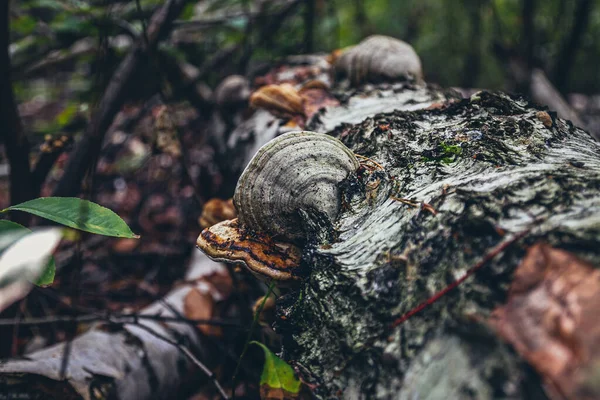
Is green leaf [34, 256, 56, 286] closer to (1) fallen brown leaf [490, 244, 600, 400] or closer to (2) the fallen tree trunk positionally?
(2) the fallen tree trunk

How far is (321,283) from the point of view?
145 cm

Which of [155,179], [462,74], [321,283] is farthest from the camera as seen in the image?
[462,74]

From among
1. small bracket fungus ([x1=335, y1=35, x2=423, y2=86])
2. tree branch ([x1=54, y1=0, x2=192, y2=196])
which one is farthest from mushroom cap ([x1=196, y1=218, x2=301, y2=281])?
small bracket fungus ([x1=335, y1=35, x2=423, y2=86])

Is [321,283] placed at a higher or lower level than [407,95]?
lower

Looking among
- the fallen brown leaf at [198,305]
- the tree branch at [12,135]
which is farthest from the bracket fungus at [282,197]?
the tree branch at [12,135]

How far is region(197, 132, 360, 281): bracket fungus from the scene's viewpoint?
167cm

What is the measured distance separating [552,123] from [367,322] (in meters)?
1.23

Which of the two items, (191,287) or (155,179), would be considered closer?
(191,287)

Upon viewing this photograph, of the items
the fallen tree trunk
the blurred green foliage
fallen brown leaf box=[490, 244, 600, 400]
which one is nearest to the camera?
fallen brown leaf box=[490, 244, 600, 400]

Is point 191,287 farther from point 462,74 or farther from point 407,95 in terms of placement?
point 462,74

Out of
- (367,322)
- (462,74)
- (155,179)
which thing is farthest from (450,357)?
(462,74)

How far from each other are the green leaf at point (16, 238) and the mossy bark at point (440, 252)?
844 mm

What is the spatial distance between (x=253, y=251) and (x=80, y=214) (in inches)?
A: 26.2

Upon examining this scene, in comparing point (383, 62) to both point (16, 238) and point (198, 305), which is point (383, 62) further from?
point (16, 238)
